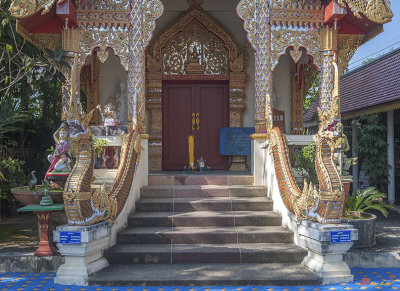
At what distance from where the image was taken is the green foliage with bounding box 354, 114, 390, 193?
9.55m

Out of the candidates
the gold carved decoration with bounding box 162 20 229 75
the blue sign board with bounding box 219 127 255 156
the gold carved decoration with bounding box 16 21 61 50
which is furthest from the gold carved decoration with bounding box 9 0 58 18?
the blue sign board with bounding box 219 127 255 156

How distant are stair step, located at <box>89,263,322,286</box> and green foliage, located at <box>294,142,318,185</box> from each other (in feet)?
6.27

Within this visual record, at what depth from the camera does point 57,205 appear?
5.06 meters

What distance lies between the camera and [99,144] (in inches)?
251

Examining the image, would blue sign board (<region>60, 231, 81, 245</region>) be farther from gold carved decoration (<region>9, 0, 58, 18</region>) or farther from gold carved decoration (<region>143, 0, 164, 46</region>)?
gold carved decoration (<region>143, 0, 164, 46</region>)

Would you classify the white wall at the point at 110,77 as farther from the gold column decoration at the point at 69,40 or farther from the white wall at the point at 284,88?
the white wall at the point at 284,88

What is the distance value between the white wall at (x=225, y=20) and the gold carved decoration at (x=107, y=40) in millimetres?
2106

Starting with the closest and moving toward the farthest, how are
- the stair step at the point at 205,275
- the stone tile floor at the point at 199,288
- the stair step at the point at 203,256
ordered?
the stone tile floor at the point at 199,288, the stair step at the point at 205,275, the stair step at the point at 203,256

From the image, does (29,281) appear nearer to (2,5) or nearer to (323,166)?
(323,166)

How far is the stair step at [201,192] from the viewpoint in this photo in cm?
636

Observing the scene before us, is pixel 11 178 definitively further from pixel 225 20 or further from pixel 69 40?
pixel 225 20

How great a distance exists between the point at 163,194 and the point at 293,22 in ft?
11.5

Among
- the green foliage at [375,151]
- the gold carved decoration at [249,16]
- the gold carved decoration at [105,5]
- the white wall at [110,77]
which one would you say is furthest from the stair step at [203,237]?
the green foliage at [375,151]

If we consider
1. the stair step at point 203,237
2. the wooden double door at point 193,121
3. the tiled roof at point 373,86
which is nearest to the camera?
the stair step at point 203,237
